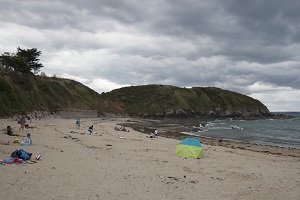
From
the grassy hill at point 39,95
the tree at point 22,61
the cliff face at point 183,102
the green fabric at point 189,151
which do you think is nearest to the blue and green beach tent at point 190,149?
the green fabric at point 189,151

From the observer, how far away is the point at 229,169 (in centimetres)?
1700

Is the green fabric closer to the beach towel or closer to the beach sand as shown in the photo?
the beach sand

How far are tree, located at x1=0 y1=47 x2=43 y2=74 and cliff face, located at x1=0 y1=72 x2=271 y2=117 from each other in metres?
2.88

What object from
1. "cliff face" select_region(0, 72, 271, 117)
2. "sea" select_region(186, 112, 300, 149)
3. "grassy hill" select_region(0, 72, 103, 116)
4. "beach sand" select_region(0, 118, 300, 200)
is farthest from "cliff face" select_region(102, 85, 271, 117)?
"beach sand" select_region(0, 118, 300, 200)

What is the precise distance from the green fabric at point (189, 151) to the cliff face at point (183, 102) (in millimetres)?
88384

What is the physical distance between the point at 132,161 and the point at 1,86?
43.7 metres

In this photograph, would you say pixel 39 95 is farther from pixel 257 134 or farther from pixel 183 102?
pixel 183 102

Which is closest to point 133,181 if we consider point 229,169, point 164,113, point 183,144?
point 229,169

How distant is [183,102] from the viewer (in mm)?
128500

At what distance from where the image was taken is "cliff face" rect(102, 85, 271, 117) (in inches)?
4678

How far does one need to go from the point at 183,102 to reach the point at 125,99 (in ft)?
71.5

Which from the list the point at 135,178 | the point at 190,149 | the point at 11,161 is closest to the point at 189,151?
the point at 190,149

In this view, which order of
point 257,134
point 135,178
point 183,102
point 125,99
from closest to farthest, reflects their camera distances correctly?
point 135,178
point 257,134
point 183,102
point 125,99

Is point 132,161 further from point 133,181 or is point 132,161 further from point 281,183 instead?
point 281,183
